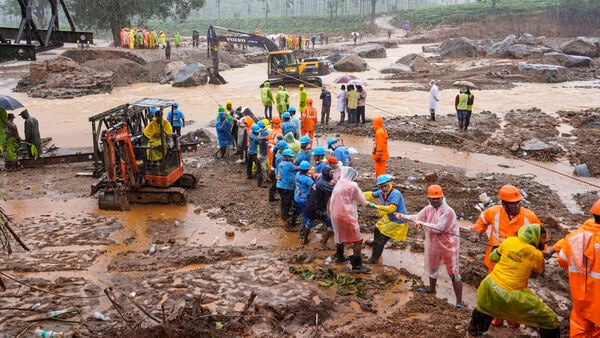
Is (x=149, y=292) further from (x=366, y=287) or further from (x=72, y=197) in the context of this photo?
(x=72, y=197)

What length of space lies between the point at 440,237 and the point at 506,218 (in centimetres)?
79

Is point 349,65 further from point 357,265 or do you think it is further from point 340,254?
point 357,265

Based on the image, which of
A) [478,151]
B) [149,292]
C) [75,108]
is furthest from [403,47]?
[149,292]

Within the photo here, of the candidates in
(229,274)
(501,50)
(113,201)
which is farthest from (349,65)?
(229,274)

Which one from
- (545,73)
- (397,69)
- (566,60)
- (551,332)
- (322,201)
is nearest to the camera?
(551,332)

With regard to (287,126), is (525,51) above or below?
above

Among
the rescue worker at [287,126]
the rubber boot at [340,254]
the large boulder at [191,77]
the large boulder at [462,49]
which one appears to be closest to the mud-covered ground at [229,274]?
the rubber boot at [340,254]

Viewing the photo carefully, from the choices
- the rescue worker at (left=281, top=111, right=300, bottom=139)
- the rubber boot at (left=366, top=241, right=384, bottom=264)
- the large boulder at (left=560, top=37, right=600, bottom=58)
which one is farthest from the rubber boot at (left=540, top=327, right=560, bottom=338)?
the large boulder at (left=560, top=37, right=600, bottom=58)

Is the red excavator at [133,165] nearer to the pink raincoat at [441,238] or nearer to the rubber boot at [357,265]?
the rubber boot at [357,265]

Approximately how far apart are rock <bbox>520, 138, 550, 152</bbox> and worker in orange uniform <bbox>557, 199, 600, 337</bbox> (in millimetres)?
9594

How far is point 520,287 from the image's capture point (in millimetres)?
4691

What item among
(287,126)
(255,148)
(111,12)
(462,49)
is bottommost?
(255,148)

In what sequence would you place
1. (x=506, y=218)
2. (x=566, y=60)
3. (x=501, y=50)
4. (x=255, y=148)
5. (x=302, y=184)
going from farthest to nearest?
(x=501, y=50), (x=566, y=60), (x=255, y=148), (x=302, y=184), (x=506, y=218)

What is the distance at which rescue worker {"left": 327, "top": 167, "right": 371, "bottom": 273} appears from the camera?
6879 millimetres
